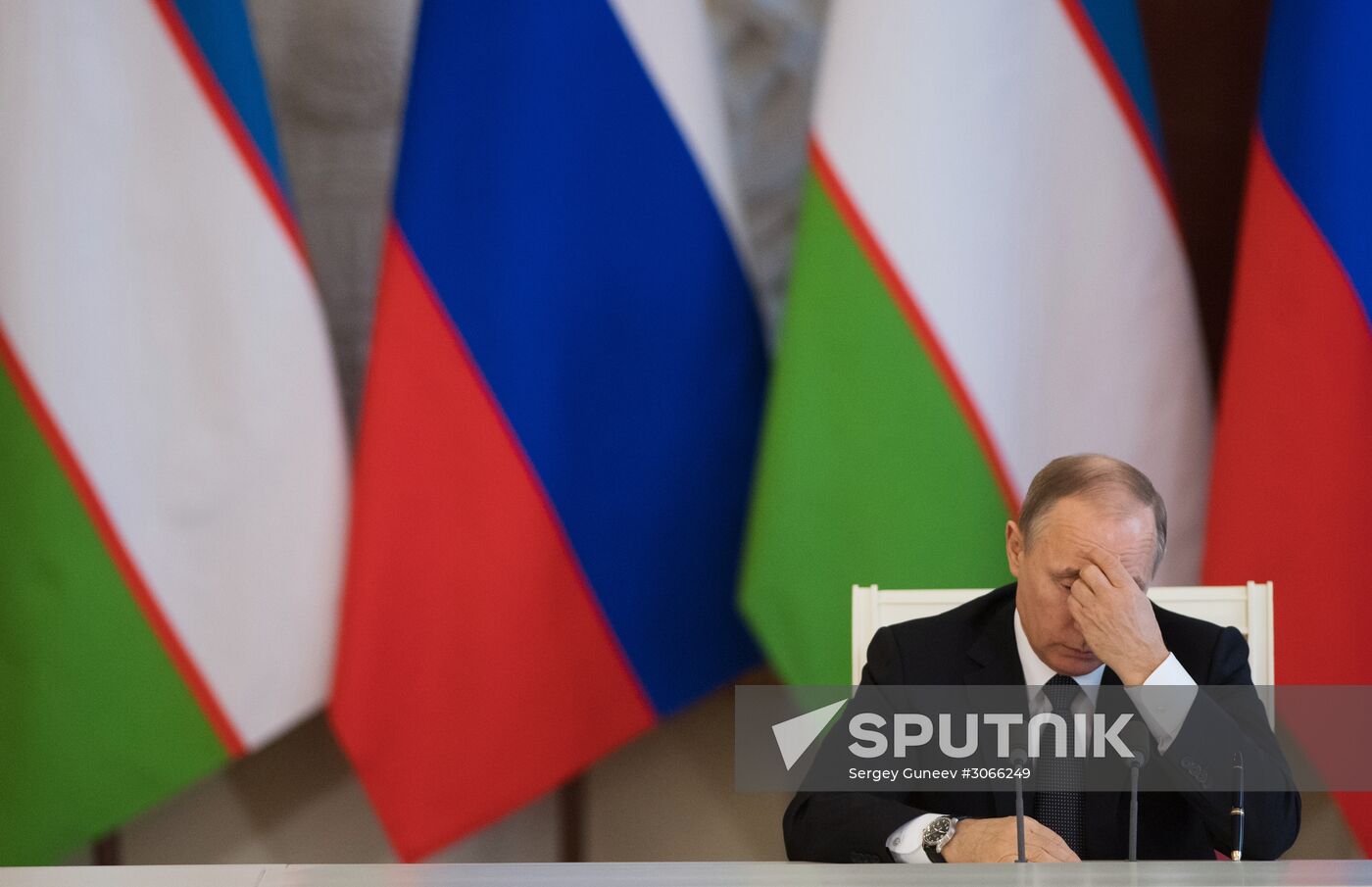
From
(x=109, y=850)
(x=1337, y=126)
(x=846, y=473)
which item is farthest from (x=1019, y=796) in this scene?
(x=109, y=850)

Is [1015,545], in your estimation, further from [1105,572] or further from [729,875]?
[729,875]

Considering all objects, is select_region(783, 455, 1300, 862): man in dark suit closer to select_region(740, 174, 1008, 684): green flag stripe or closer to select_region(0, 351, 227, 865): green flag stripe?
select_region(740, 174, 1008, 684): green flag stripe

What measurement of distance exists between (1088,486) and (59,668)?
1.90 meters

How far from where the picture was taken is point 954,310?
2.51 m

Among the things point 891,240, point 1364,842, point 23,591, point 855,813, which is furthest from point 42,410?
point 1364,842

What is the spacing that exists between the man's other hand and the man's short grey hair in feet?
1.09

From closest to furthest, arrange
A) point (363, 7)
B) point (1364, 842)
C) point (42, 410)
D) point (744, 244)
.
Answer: point (1364, 842) → point (42, 410) → point (744, 244) → point (363, 7)

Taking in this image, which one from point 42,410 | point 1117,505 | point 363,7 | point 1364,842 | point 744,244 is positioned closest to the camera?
point 1117,505

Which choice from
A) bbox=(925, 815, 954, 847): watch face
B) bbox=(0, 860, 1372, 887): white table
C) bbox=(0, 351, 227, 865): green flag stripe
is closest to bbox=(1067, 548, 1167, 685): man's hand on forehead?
bbox=(925, 815, 954, 847): watch face

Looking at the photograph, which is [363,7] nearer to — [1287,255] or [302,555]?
[302,555]

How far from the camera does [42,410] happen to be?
2521 mm

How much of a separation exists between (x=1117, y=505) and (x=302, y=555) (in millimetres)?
1654

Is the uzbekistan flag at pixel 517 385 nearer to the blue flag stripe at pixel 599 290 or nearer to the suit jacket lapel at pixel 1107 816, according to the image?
the blue flag stripe at pixel 599 290

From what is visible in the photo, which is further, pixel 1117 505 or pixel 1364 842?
pixel 1364 842
